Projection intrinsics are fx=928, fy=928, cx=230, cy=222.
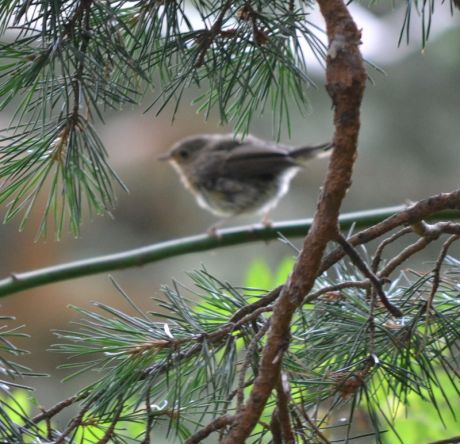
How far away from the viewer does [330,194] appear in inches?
26.3

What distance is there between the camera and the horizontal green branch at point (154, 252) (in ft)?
5.08

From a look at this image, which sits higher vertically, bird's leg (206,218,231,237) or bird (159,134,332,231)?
bird (159,134,332,231)

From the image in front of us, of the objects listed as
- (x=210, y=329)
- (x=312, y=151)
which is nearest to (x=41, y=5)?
(x=210, y=329)

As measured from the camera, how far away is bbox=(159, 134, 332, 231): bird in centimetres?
301

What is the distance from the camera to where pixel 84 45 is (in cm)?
87

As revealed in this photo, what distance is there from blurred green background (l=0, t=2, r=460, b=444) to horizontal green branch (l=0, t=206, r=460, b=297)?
132cm

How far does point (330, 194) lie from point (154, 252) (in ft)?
3.77

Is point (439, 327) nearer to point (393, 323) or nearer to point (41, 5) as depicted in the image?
point (393, 323)

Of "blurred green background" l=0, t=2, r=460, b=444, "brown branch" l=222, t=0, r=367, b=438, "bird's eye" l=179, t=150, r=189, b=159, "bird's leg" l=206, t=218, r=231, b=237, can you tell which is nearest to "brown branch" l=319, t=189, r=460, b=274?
"brown branch" l=222, t=0, r=367, b=438

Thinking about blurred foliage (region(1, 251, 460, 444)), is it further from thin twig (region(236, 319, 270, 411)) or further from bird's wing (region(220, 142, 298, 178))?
bird's wing (region(220, 142, 298, 178))

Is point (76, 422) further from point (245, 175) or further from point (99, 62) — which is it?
point (245, 175)

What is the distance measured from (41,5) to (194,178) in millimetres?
2328

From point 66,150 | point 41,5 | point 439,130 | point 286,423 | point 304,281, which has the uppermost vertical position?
point 439,130

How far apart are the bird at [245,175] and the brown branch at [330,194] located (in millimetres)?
2213
